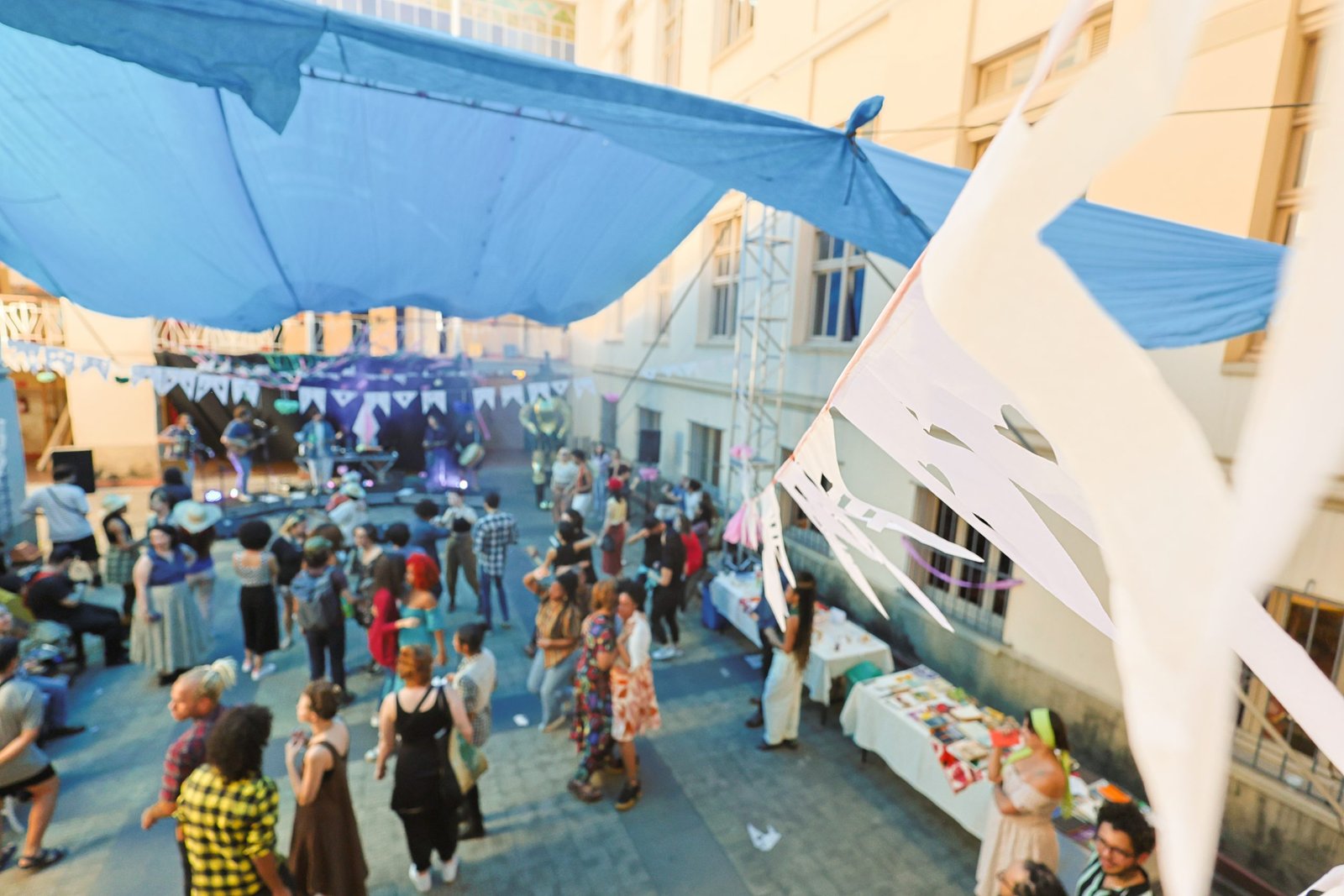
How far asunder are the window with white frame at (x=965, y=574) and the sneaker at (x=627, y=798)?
132 inches

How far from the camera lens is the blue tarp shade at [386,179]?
1.91 meters

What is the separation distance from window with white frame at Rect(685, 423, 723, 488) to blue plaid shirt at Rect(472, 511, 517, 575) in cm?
529

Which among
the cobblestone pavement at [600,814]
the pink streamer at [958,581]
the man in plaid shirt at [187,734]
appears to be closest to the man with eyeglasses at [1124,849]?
the pink streamer at [958,581]

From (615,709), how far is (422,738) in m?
1.56

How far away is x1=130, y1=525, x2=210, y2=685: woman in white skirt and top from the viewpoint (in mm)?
5902

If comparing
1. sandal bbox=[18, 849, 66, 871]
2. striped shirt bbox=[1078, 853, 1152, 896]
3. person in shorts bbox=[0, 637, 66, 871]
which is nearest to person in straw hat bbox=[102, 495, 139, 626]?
person in shorts bbox=[0, 637, 66, 871]

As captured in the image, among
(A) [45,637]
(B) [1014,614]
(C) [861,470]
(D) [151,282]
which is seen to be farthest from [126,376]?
(B) [1014,614]

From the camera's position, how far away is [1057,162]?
0.50 m

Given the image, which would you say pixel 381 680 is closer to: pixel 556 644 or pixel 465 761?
pixel 556 644

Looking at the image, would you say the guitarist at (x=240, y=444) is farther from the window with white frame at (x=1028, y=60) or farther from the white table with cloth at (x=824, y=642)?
the window with white frame at (x=1028, y=60)

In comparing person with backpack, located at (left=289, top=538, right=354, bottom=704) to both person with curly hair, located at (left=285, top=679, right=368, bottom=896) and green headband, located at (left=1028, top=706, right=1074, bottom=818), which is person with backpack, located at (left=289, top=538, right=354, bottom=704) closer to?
person with curly hair, located at (left=285, top=679, right=368, bottom=896)

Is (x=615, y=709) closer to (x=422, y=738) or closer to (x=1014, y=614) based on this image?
(x=422, y=738)

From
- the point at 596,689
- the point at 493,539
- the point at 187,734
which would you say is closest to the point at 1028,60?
the point at 596,689

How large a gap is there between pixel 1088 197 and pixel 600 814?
6388 mm
